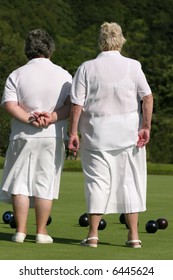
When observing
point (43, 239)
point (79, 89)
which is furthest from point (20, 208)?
point (79, 89)

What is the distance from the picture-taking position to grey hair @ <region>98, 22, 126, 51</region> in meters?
8.83

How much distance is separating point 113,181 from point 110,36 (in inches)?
46.8

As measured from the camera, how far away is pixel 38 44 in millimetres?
9219

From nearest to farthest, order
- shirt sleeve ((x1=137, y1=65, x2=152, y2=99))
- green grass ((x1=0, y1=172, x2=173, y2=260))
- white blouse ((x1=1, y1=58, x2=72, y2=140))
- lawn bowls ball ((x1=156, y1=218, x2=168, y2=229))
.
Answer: green grass ((x1=0, y1=172, x2=173, y2=260)) → shirt sleeve ((x1=137, y1=65, x2=152, y2=99)) → white blouse ((x1=1, y1=58, x2=72, y2=140)) → lawn bowls ball ((x1=156, y1=218, x2=168, y2=229))

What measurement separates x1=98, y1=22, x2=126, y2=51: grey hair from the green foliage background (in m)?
60.3

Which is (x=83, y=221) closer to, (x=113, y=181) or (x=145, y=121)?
(x=113, y=181)

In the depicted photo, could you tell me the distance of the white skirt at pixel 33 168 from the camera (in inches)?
360

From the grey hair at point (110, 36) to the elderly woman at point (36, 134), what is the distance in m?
0.51

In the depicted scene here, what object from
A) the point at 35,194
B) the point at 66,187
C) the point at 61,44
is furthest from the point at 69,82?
the point at 61,44

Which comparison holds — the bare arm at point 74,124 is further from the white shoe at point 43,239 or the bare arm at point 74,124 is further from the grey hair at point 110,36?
the white shoe at point 43,239

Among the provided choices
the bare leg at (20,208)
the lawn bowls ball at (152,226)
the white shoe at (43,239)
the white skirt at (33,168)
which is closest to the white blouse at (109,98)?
the white skirt at (33,168)

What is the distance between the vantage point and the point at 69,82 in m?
9.34

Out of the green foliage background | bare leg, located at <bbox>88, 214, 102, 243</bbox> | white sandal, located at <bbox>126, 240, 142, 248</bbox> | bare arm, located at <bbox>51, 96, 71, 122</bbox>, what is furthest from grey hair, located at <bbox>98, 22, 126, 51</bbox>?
the green foliage background

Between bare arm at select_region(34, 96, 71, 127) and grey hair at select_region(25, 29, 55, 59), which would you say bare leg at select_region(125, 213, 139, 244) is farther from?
grey hair at select_region(25, 29, 55, 59)
